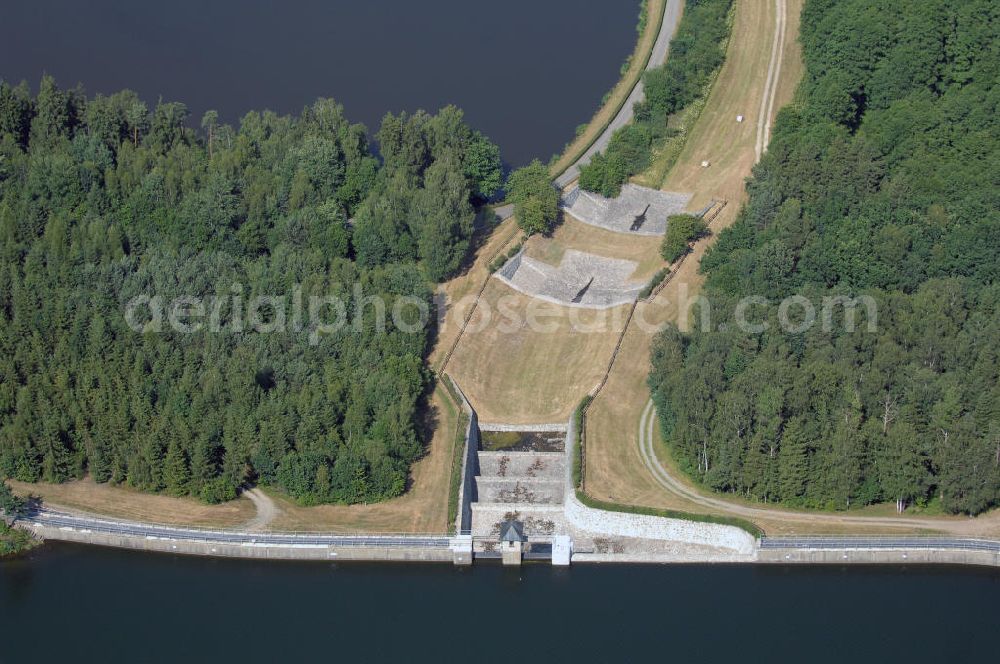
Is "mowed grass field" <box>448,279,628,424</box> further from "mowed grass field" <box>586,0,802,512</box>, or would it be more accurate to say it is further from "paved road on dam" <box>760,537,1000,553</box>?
"paved road on dam" <box>760,537,1000,553</box>

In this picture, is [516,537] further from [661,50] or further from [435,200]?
[661,50]

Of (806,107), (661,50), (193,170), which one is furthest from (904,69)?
(193,170)

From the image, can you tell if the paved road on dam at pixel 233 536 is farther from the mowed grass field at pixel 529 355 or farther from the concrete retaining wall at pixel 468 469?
the mowed grass field at pixel 529 355

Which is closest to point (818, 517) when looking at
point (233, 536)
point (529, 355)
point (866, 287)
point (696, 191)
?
point (866, 287)

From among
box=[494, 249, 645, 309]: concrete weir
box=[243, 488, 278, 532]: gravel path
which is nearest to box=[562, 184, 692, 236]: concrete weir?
box=[494, 249, 645, 309]: concrete weir

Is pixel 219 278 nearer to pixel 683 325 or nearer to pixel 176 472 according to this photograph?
pixel 176 472
